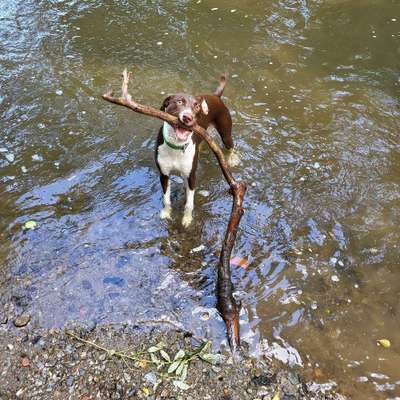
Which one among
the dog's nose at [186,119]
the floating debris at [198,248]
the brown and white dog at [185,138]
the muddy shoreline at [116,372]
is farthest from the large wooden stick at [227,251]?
the floating debris at [198,248]

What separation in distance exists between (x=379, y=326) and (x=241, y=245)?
4.70ft

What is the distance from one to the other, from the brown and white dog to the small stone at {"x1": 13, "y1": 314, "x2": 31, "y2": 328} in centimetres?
166

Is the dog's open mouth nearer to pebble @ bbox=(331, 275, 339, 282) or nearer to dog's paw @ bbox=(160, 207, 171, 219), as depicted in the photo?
dog's paw @ bbox=(160, 207, 171, 219)

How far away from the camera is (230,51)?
7.74 m

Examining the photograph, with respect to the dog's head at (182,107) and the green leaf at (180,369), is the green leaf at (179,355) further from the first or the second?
the dog's head at (182,107)

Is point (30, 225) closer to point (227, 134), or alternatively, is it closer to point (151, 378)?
point (151, 378)

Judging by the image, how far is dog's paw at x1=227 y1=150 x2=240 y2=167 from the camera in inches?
220

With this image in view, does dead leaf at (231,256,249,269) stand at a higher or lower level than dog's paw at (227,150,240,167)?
higher

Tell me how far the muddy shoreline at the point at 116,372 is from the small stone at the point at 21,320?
0.19 feet

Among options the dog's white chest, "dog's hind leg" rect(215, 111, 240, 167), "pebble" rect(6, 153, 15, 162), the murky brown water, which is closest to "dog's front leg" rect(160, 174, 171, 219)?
the murky brown water

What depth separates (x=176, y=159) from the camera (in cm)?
430

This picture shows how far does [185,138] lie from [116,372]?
1.95 metres

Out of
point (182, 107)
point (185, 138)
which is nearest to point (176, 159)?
point (185, 138)

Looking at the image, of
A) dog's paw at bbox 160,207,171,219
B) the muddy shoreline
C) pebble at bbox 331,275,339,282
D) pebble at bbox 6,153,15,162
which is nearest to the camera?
the muddy shoreline
